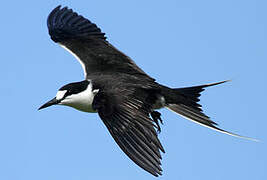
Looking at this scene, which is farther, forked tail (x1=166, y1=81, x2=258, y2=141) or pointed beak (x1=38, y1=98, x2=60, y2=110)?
pointed beak (x1=38, y1=98, x2=60, y2=110)

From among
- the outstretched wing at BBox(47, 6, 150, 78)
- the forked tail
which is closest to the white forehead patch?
the outstretched wing at BBox(47, 6, 150, 78)

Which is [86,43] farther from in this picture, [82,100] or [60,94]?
[82,100]

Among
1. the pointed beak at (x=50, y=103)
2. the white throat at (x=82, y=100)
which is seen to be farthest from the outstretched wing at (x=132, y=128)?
the pointed beak at (x=50, y=103)

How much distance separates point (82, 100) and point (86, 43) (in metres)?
1.74

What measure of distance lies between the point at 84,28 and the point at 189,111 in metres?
2.83

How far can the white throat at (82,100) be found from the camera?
23.8ft

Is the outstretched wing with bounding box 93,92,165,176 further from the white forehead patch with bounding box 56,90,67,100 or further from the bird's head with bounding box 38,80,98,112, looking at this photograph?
the white forehead patch with bounding box 56,90,67,100

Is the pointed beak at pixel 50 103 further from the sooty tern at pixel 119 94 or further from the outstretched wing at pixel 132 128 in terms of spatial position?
the outstretched wing at pixel 132 128

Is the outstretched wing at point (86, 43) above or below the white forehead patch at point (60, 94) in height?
above

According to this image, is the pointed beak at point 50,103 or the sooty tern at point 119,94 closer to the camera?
the sooty tern at point 119,94

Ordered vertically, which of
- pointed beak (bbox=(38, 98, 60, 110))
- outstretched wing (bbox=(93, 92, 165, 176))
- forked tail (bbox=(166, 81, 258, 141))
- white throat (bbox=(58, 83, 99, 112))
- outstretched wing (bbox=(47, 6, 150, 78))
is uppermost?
outstretched wing (bbox=(47, 6, 150, 78))

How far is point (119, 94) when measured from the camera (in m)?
6.72

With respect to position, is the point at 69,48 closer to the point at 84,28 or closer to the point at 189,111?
the point at 84,28

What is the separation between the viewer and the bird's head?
7281mm
